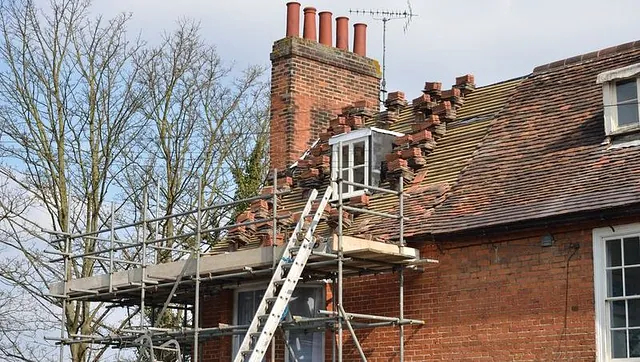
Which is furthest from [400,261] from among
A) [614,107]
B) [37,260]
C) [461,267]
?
[37,260]

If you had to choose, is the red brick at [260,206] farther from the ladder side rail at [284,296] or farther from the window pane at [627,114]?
the window pane at [627,114]

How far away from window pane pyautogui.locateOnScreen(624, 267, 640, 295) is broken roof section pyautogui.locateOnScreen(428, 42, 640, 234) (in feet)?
2.82

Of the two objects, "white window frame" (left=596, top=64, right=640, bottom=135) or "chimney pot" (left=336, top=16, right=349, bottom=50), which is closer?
"white window frame" (left=596, top=64, right=640, bottom=135)

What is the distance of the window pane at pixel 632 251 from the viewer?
1506 centimetres

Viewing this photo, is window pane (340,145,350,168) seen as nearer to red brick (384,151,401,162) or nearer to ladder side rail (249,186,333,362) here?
red brick (384,151,401,162)

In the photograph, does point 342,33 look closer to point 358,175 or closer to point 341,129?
point 341,129

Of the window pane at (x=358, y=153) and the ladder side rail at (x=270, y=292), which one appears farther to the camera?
the window pane at (x=358, y=153)

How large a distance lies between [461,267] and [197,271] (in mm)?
4097

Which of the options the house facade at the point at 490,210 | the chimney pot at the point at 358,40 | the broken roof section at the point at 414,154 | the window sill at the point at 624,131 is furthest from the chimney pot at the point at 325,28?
the window sill at the point at 624,131

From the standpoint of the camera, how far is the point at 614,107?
1698cm

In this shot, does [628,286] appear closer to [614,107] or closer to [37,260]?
[614,107]

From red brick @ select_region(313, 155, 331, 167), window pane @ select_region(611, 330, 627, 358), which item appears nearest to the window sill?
window pane @ select_region(611, 330, 627, 358)

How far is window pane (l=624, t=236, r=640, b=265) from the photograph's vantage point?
49.4 ft

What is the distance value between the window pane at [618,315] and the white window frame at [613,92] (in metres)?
2.68
